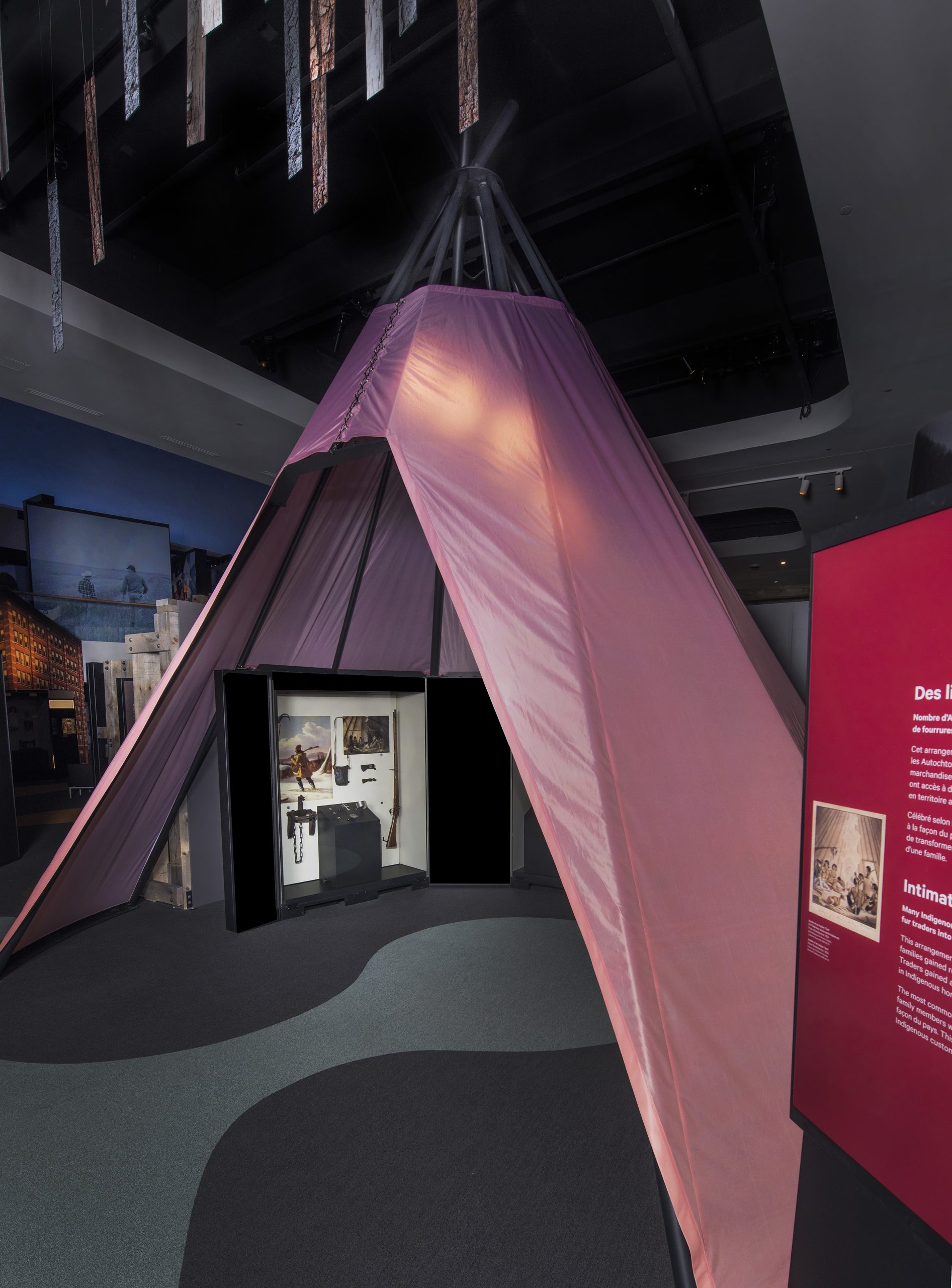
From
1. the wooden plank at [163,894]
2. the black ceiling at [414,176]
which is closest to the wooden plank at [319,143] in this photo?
the black ceiling at [414,176]

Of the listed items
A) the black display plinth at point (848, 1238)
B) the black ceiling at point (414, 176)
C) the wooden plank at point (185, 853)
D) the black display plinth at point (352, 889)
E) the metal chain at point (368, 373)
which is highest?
the black ceiling at point (414, 176)

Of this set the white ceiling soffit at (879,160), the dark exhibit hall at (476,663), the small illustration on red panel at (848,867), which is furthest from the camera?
the white ceiling soffit at (879,160)

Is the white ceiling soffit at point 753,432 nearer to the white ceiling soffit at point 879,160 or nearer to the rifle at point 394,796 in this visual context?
the white ceiling soffit at point 879,160

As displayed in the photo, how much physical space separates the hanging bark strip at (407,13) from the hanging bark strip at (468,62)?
133 millimetres

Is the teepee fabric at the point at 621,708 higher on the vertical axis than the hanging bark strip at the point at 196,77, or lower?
lower

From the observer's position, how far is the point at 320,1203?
1781 millimetres

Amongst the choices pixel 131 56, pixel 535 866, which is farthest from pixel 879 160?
pixel 535 866

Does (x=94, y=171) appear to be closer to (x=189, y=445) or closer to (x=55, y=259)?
(x=55, y=259)

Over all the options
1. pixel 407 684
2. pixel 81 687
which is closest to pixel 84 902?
pixel 407 684

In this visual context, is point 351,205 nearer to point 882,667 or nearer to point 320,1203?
point 882,667

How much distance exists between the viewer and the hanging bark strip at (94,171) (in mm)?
2734

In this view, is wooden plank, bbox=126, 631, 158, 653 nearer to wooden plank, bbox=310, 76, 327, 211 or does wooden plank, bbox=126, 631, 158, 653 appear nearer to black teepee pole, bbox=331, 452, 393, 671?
black teepee pole, bbox=331, 452, 393, 671

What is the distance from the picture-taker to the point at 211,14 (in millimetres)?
2008

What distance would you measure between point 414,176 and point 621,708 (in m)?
4.00
